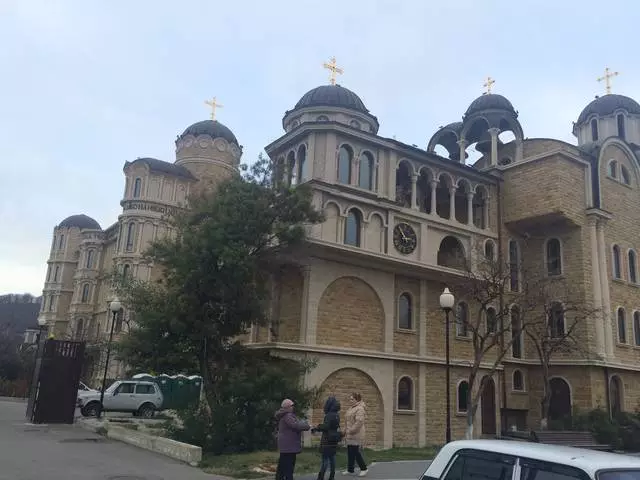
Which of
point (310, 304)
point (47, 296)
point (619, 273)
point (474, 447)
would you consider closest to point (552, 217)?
point (619, 273)

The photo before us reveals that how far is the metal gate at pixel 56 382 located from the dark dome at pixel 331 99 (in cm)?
1439

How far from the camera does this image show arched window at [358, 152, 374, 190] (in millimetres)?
23219

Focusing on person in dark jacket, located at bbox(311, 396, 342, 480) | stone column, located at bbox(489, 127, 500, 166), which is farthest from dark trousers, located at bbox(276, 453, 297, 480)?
stone column, located at bbox(489, 127, 500, 166)

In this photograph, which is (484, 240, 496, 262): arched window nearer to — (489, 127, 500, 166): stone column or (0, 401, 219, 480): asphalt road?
(489, 127, 500, 166): stone column

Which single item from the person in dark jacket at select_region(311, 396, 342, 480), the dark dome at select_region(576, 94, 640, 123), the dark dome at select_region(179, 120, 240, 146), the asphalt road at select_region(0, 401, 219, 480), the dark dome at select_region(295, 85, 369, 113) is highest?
the dark dome at select_region(179, 120, 240, 146)

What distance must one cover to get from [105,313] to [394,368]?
39.6m

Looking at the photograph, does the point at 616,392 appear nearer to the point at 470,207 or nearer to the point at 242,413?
the point at 470,207

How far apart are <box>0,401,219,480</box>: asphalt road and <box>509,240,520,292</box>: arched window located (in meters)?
17.9

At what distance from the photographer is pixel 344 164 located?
75.3 ft

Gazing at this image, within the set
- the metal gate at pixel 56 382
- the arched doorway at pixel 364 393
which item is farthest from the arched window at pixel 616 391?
the metal gate at pixel 56 382

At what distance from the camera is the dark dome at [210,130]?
5356 cm

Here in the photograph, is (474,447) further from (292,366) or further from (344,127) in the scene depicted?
(344,127)

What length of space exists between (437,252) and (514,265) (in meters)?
4.41

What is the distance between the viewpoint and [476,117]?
30.2 m
